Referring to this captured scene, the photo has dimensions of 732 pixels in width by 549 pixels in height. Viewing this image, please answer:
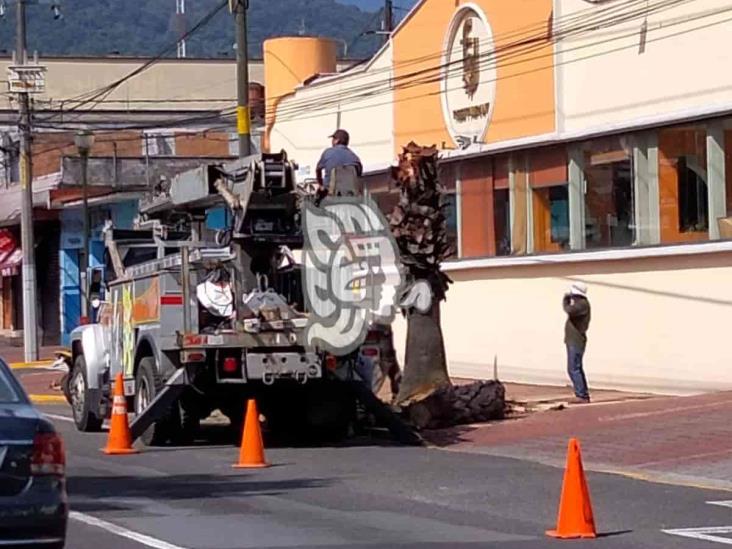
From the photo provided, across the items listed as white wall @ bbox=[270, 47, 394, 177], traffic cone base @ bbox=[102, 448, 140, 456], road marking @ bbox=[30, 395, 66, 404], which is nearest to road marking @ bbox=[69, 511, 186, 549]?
traffic cone base @ bbox=[102, 448, 140, 456]

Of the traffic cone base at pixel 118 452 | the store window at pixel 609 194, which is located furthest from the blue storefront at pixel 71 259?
the traffic cone base at pixel 118 452

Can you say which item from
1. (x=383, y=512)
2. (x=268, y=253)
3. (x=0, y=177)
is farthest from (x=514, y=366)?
(x=0, y=177)

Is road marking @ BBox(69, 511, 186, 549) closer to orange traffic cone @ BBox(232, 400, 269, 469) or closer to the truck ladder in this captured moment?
orange traffic cone @ BBox(232, 400, 269, 469)

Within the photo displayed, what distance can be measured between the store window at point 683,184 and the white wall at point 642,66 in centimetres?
49

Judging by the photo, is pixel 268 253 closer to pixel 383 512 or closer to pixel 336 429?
pixel 336 429

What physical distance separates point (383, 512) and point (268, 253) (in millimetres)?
5795

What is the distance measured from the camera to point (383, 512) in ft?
44.2

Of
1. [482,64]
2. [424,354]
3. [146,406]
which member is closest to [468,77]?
[482,64]

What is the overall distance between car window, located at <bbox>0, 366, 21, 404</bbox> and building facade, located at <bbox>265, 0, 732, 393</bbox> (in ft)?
45.4

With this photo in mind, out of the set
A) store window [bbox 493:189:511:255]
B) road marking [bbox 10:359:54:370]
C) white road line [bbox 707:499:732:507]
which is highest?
store window [bbox 493:189:511:255]

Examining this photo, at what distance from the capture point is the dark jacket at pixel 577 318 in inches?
880

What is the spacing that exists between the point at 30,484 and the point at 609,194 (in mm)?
17126

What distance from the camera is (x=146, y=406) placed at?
18.9 metres

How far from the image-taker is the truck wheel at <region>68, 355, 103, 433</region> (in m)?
21.2
